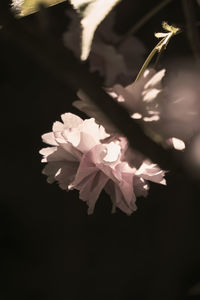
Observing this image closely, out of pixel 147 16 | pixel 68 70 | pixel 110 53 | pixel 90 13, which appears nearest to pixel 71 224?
pixel 110 53

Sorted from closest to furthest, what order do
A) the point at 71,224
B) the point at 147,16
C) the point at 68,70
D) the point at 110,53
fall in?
1. the point at 68,70
2. the point at 147,16
3. the point at 110,53
4. the point at 71,224

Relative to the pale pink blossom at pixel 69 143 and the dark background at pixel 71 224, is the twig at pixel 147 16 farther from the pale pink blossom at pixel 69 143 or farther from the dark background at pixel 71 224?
the dark background at pixel 71 224

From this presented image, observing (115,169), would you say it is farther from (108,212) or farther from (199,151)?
(108,212)

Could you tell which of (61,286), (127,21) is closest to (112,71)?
(127,21)

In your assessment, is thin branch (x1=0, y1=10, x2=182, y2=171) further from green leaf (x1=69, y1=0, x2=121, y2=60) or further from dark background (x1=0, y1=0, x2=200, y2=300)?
dark background (x1=0, y1=0, x2=200, y2=300)

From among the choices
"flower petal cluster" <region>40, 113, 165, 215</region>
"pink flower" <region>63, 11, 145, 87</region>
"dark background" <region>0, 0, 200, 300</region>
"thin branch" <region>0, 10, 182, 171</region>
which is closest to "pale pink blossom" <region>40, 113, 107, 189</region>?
"flower petal cluster" <region>40, 113, 165, 215</region>

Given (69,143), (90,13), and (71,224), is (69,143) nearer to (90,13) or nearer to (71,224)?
(90,13)
